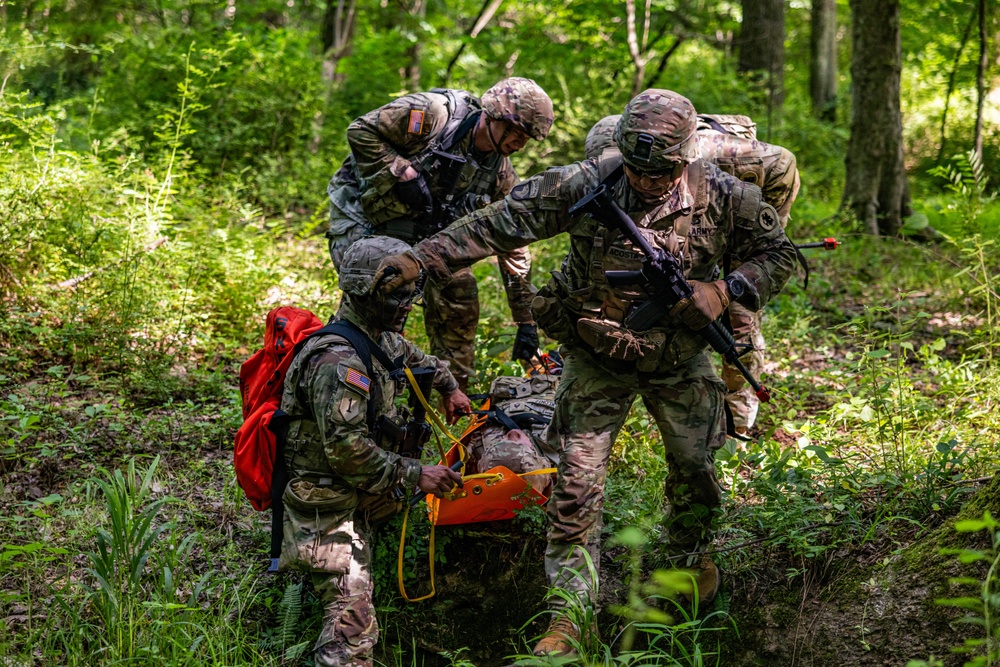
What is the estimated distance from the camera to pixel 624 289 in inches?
136

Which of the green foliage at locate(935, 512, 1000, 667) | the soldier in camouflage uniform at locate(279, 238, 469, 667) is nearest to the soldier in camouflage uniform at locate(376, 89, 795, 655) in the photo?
the soldier in camouflage uniform at locate(279, 238, 469, 667)

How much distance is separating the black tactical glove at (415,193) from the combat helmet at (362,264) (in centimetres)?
147

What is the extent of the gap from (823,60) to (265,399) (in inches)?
500

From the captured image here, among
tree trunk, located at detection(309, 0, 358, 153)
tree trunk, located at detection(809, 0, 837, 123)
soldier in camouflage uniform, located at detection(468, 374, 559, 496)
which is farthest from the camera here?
tree trunk, located at detection(809, 0, 837, 123)

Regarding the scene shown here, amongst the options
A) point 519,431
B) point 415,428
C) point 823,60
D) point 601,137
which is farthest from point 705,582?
point 823,60

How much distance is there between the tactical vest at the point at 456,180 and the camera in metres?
4.98

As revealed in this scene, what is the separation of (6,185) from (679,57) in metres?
12.6

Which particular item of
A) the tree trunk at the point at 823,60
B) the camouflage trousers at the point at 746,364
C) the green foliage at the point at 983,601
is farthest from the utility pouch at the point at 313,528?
the tree trunk at the point at 823,60

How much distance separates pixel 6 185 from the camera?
6.23 meters

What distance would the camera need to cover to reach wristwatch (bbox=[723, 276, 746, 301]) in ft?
11.4

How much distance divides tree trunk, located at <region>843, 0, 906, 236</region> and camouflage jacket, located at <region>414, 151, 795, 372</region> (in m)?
5.47

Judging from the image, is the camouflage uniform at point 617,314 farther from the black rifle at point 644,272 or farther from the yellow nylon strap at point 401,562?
the yellow nylon strap at point 401,562

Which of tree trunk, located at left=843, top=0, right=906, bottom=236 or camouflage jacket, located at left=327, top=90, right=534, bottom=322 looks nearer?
camouflage jacket, located at left=327, top=90, right=534, bottom=322

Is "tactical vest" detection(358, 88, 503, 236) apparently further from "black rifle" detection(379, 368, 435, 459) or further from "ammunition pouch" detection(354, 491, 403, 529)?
"ammunition pouch" detection(354, 491, 403, 529)
